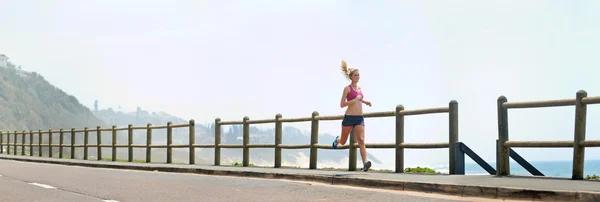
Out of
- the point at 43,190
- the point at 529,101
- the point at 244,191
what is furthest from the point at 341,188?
the point at 43,190

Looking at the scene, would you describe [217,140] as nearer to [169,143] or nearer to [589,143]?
[169,143]

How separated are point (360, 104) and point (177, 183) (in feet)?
12.7

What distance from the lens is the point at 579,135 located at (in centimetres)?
1170

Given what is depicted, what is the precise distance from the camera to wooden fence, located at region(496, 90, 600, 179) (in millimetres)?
11680

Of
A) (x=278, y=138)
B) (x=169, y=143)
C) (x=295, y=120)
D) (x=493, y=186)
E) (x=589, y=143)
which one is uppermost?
(x=295, y=120)

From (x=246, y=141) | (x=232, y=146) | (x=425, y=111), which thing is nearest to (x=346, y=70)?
(x=425, y=111)

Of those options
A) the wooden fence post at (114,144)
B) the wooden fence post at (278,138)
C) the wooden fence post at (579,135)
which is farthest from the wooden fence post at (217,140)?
the wooden fence post at (579,135)

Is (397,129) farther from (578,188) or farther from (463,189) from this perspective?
(578,188)

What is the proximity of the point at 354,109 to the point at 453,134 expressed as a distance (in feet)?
7.19

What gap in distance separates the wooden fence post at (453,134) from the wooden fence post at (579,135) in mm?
2526

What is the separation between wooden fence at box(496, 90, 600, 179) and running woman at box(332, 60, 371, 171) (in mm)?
2913

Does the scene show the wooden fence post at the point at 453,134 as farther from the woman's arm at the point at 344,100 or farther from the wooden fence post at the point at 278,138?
the wooden fence post at the point at 278,138

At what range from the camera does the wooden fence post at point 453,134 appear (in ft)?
45.7

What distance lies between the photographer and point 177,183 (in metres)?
14.8
